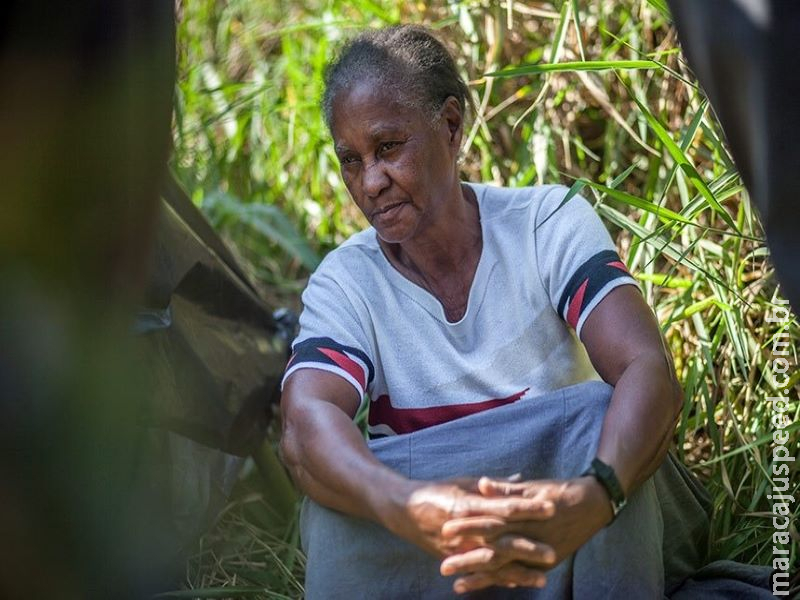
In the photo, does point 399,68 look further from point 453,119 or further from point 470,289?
point 470,289

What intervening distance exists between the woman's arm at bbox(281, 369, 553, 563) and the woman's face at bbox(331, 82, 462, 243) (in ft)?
1.17

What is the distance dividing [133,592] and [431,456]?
2.83 feet

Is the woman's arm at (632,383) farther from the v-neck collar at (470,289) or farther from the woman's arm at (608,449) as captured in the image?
the v-neck collar at (470,289)

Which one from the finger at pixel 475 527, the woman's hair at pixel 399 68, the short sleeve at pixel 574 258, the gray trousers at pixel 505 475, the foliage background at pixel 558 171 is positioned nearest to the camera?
the finger at pixel 475 527

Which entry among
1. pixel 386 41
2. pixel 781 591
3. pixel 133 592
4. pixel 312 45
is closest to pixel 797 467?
pixel 781 591

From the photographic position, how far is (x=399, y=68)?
242 centimetres

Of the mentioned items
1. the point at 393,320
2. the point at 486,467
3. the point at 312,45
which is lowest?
the point at 486,467

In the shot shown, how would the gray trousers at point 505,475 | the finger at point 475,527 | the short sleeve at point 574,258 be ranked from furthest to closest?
the short sleeve at point 574,258 < the gray trousers at point 505,475 < the finger at point 475,527

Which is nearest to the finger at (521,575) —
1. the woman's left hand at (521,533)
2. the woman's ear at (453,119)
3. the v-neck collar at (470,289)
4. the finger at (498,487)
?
the woman's left hand at (521,533)

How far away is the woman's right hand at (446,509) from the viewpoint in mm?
1889

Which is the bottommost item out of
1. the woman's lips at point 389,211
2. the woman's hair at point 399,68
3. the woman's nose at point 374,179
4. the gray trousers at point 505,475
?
the gray trousers at point 505,475

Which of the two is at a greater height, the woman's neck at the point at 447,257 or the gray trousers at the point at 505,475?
the woman's neck at the point at 447,257

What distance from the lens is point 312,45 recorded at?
4.49 metres

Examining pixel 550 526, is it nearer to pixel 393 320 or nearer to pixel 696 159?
pixel 393 320
